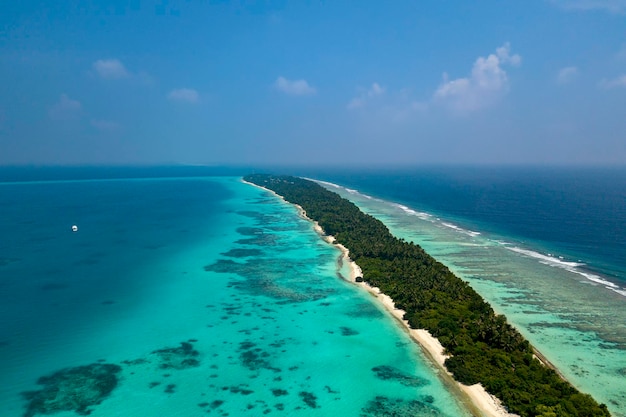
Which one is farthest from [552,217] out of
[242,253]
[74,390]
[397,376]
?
[74,390]

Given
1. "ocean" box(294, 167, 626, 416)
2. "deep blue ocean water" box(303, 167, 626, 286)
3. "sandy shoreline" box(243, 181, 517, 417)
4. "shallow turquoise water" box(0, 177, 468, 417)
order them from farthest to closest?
"deep blue ocean water" box(303, 167, 626, 286) < "ocean" box(294, 167, 626, 416) < "shallow turquoise water" box(0, 177, 468, 417) < "sandy shoreline" box(243, 181, 517, 417)

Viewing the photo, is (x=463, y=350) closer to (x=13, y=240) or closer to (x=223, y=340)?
(x=223, y=340)

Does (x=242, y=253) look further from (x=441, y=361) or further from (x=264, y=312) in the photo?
(x=441, y=361)

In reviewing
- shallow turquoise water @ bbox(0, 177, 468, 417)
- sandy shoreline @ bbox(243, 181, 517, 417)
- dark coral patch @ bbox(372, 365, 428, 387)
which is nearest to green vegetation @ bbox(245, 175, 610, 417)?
sandy shoreline @ bbox(243, 181, 517, 417)

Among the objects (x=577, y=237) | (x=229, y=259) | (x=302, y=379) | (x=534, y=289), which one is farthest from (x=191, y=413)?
(x=577, y=237)

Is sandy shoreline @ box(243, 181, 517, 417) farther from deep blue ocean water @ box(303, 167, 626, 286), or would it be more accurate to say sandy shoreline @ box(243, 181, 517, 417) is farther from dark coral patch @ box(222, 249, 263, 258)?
deep blue ocean water @ box(303, 167, 626, 286)

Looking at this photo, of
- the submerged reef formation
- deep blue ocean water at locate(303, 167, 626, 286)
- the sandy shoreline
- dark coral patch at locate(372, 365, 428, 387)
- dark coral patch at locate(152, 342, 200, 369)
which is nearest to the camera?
the submerged reef formation
